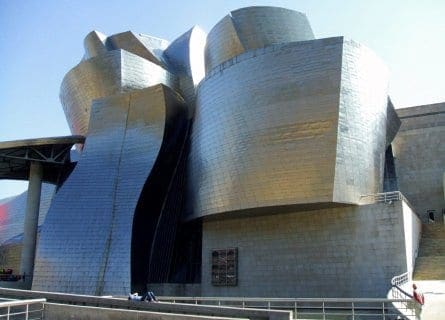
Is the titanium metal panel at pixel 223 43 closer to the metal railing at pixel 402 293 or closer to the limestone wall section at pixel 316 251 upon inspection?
the limestone wall section at pixel 316 251

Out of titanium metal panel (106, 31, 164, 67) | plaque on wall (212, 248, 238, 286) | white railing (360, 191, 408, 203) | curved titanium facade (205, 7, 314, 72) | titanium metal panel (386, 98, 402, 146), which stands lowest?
plaque on wall (212, 248, 238, 286)

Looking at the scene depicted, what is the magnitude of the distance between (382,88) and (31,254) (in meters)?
21.3

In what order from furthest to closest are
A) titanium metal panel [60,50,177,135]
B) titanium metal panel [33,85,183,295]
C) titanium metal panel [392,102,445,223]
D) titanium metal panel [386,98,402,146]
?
1. titanium metal panel [392,102,445,223]
2. titanium metal panel [60,50,177,135]
3. titanium metal panel [386,98,402,146]
4. titanium metal panel [33,85,183,295]

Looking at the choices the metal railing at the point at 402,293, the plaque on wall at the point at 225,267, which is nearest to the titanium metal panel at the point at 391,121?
the metal railing at the point at 402,293

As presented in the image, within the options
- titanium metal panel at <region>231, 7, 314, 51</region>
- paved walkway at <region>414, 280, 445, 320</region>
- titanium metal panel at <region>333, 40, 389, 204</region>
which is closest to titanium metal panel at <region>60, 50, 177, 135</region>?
titanium metal panel at <region>231, 7, 314, 51</region>

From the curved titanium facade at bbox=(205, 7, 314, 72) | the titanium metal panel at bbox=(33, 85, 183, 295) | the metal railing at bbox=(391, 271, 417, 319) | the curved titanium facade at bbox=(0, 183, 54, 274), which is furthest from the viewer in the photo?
the curved titanium facade at bbox=(0, 183, 54, 274)

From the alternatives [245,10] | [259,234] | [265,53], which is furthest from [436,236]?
[245,10]

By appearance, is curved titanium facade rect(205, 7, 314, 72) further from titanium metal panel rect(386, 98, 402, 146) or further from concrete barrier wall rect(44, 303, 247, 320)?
concrete barrier wall rect(44, 303, 247, 320)

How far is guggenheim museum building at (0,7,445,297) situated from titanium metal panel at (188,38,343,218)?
51mm

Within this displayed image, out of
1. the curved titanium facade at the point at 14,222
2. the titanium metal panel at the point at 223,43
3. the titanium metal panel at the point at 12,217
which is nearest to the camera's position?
the titanium metal panel at the point at 223,43

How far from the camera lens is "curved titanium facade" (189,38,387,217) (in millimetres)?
18562

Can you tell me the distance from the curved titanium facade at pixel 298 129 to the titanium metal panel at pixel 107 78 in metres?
7.50

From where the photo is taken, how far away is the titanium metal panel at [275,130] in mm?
18609

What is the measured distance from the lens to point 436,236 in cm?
2223
